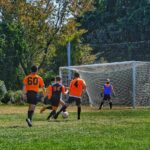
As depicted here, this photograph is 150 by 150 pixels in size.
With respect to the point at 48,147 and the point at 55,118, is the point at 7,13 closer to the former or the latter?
the point at 55,118

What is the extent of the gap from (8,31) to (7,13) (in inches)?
324

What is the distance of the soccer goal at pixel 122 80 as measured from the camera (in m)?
34.4

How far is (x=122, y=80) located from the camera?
35.9 metres

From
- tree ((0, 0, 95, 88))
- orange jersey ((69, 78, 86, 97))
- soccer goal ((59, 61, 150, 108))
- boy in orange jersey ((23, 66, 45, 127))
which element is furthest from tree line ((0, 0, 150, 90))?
boy in orange jersey ((23, 66, 45, 127))

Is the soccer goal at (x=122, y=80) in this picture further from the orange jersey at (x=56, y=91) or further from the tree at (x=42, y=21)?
the orange jersey at (x=56, y=91)

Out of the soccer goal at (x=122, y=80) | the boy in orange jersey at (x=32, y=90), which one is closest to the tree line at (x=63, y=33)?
the soccer goal at (x=122, y=80)

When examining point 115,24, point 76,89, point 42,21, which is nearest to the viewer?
point 76,89

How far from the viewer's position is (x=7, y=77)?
51906mm

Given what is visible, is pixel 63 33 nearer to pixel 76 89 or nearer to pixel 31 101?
pixel 76 89

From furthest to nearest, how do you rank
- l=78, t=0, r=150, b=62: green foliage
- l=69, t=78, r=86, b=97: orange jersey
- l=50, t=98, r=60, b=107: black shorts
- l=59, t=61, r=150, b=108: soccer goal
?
l=78, t=0, r=150, b=62: green foliage < l=59, t=61, r=150, b=108: soccer goal < l=69, t=78, r=86, b=97: orange jersey < l=50, t=98, r=60, b=107: black shorts

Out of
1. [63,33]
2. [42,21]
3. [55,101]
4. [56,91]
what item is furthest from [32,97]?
[63,33]

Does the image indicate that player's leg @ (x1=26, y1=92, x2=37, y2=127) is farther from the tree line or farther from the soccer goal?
the tree line

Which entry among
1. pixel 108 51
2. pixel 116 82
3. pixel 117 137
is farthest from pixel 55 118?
pixel 108 51

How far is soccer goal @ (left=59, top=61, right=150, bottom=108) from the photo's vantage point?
34.4 metres
